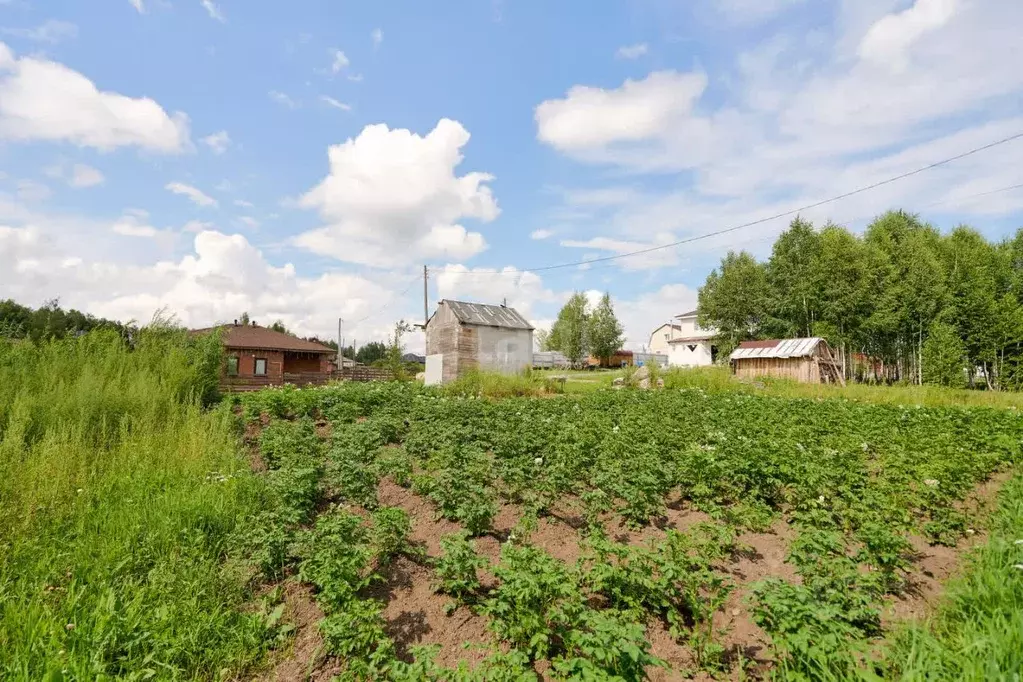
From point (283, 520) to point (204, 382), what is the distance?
10.3 m

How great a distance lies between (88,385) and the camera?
310 inches

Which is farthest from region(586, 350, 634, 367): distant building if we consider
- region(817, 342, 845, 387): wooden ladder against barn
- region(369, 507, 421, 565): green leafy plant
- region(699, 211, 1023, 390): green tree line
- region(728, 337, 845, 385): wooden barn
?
region(369, 507, 421, 565): green leafy plant

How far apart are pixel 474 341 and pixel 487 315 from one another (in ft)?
6.44

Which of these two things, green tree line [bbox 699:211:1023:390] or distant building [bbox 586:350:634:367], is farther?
distant building [bbox 586:350:634:367]

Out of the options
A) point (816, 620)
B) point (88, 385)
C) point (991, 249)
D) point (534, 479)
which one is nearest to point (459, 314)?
point (88, 385)

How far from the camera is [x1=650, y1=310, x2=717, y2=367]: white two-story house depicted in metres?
49.7

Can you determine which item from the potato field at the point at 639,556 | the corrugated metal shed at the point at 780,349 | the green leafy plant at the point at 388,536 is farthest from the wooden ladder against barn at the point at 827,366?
the green leafy plant at the point at 388,536

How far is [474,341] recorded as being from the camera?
79.9ft

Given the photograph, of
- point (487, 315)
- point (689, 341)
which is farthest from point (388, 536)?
point (689, 341)

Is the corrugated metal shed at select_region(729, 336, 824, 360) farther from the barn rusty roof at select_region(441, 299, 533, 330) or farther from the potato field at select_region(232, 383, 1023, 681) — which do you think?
the potato field at select_region(232, 383, 1023, 681)

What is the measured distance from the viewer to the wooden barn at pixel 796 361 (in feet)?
86.6

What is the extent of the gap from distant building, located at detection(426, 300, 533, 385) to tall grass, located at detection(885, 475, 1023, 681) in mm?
19876

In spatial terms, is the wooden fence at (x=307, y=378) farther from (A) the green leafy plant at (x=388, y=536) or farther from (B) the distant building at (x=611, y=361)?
(B) the distant building at (x=611, y=361)

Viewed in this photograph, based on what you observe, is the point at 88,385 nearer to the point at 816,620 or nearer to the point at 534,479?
the point at 534,479
